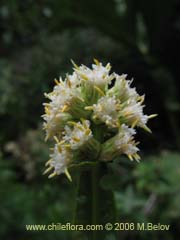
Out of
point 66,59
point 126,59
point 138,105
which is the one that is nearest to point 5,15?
point 66,59

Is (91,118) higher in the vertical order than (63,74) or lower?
lower

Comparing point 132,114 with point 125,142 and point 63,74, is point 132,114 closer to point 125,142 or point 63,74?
point 125,142

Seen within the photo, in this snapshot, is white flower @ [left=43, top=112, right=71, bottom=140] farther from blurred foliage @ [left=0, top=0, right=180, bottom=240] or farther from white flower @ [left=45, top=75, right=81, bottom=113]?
blurred foliage @ [left=0, top=0, right=180, bottom=240]

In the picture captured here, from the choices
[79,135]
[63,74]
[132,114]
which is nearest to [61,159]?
[79,135]

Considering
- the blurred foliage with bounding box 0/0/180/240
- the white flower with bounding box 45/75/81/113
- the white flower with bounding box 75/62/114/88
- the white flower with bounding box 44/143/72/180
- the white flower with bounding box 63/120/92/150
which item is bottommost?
the white flower with bounding box 44/143/72/180

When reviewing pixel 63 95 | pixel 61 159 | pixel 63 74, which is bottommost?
pixel 61 159

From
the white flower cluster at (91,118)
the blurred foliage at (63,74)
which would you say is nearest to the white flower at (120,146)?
the white flower cluster at (91,118)

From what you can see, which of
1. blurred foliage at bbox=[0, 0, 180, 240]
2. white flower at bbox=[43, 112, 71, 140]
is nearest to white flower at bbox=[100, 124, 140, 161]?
white flower at bbox=[43, 112, 71, 140]
